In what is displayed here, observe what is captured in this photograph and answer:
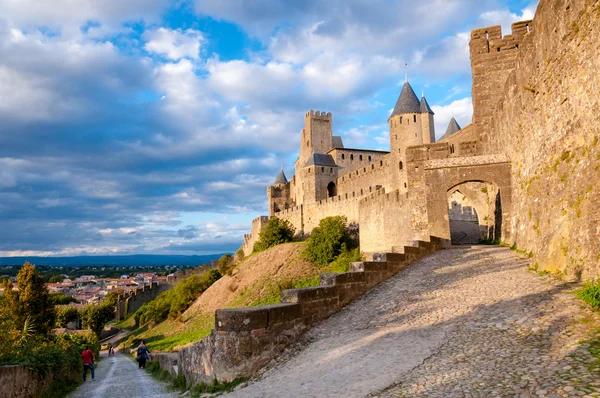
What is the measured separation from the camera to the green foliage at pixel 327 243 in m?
34.0

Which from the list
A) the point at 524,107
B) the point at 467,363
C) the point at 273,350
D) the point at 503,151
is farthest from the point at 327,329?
the point at 503,151

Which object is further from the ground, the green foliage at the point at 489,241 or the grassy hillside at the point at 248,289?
the green foliage at the point at 489,241

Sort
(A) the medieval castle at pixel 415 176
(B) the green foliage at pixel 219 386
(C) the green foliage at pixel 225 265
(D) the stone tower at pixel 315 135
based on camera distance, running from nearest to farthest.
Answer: (B) the green foliage at pixel 219 386 < (A) the medieval castle at pixel 415 176 < (C) the green foliage at pixel 225 265 < (D) the stone tower at pixel 315 135

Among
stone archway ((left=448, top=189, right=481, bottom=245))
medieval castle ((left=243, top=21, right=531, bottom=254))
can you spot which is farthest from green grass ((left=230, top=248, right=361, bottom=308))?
stone archway ((left=448, top=189, right=481, bottom=245))

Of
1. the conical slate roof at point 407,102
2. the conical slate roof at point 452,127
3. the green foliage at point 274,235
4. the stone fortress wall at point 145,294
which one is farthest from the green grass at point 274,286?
the stone fortress wall at point 145,294

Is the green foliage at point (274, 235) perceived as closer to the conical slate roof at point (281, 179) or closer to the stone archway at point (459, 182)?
the conical slate roof at point (281, 179)

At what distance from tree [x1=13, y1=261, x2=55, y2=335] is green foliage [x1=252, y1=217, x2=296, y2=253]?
21258 mm

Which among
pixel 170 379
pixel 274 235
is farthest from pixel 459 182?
pixel 274 235

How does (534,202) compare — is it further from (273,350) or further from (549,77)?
(273,350)

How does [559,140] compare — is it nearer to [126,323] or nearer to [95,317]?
[95,317]

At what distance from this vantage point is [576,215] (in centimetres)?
794

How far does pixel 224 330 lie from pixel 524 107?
949 centimetres

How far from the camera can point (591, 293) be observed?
21.4ft

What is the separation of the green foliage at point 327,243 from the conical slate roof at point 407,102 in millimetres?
19897
